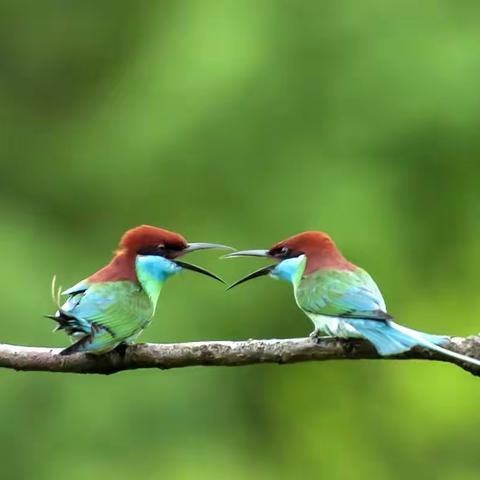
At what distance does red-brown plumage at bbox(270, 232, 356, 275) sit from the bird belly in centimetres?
22

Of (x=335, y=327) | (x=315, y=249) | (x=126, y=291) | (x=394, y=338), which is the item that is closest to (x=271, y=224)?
(x=315, y=249)

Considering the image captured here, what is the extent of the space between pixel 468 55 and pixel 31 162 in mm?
3423

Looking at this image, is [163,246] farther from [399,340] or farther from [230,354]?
[399,340]

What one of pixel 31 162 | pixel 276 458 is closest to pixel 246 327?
pixel 276 458

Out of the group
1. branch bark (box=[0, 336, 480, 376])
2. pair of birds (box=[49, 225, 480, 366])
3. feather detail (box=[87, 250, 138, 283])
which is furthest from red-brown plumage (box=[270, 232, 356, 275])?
branch bark (box=[0, 336, 480, 376])

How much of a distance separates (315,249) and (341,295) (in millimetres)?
253

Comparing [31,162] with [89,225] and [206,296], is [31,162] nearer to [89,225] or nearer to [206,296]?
[89,225]

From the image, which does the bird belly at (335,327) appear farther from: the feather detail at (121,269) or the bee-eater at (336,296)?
the feather detail at (121,269)

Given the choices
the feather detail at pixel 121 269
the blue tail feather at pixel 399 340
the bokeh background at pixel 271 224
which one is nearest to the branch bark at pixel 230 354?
the blue tail feather at pixel 399 340

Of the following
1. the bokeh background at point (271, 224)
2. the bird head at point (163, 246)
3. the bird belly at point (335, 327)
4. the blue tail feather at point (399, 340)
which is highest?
the bird head at point (163, 246)

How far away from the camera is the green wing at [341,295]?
12.2 ft

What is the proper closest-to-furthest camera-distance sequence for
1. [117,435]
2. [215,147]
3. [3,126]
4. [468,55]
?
[117,435] → [468,55] → [215,147] → [3,126]

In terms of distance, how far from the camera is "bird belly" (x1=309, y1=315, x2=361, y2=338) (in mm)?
3629

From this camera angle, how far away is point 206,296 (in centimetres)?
897
